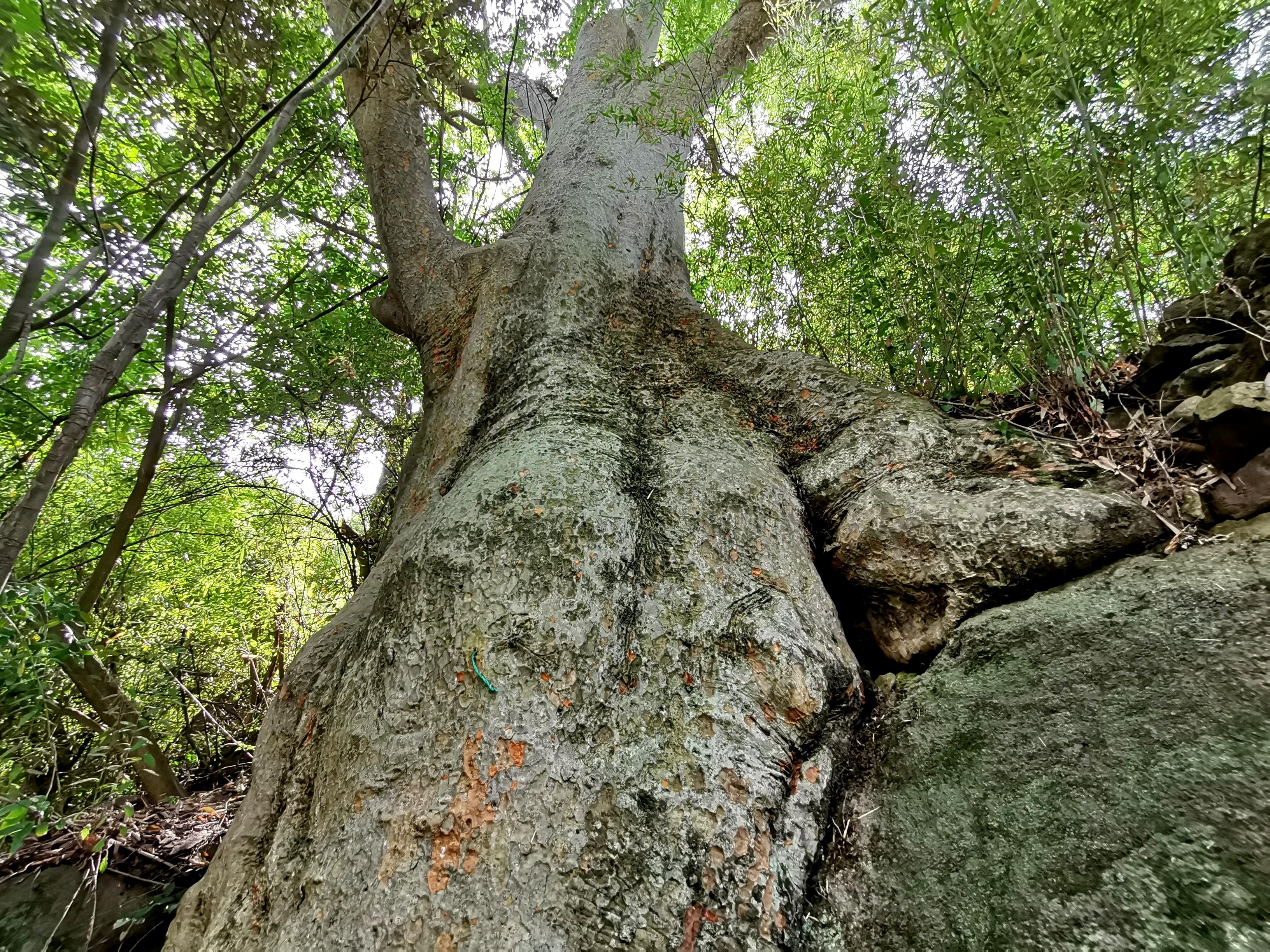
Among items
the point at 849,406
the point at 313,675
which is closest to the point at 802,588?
the point at 849,406

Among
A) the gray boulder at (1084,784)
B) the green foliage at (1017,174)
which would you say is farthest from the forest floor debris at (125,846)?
the green foliage at (1017,174)

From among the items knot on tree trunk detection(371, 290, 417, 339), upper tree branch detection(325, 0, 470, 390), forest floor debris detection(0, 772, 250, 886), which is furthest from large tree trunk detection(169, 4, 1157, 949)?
forest floor debris detection(0, 772, 250, 886)

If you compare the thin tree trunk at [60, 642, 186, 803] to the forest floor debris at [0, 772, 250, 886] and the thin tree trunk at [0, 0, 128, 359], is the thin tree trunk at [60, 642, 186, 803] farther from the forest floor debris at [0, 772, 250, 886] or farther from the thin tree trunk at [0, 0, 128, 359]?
the thin tree trunk at [0, 0, 128, 359]

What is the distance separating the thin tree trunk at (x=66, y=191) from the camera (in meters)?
0.66

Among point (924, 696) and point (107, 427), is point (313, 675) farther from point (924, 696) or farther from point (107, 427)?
point (107, 427)

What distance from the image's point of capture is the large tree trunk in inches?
31.0

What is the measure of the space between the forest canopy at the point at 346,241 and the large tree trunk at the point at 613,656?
0.50 m

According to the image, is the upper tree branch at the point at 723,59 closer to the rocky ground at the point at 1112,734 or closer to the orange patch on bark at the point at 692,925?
the rocky ground at the point at 1112,734

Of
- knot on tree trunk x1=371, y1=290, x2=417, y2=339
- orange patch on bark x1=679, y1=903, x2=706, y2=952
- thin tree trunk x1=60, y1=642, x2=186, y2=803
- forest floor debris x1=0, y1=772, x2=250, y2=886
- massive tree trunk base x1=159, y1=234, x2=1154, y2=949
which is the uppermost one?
knot on tree trunk x1=371, y1=290, x2=417, y2=339

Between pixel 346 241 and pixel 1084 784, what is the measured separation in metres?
4.69

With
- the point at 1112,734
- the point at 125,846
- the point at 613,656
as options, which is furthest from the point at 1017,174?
the point at 125,846

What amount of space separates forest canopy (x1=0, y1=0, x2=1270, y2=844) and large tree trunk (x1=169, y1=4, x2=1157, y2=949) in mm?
503

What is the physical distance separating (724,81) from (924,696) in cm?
358

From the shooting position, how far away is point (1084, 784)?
0.70m
